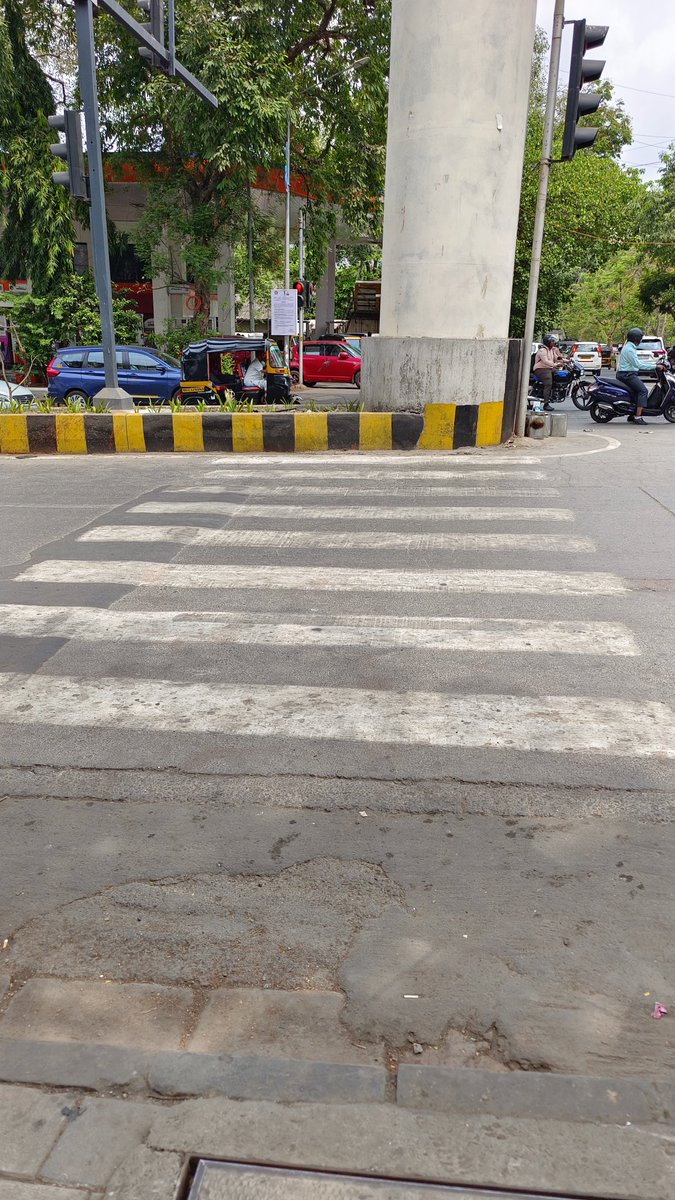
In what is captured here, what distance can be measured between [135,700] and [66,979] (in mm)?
1999

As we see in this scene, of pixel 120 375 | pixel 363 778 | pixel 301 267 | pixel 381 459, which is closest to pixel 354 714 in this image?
pixel 363 778

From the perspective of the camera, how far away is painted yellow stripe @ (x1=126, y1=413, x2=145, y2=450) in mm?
12555

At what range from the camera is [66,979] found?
9.29 feet

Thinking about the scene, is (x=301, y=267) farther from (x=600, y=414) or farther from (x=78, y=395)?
(x=600, y=414)

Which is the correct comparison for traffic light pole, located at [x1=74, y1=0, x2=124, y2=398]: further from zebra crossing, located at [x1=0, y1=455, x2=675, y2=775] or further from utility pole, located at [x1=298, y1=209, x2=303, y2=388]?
utility pole, located at [x1=298, y1=209, x2=303, y2=388]

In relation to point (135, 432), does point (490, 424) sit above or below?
above

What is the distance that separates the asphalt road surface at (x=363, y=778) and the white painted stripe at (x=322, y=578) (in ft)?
0.09

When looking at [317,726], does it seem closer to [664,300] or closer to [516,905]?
[516,905]

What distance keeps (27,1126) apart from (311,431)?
10767 mm

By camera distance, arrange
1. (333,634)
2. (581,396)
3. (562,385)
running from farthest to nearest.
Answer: (562,385) → (581,396) → (333,634)

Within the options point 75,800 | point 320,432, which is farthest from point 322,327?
point 75,800

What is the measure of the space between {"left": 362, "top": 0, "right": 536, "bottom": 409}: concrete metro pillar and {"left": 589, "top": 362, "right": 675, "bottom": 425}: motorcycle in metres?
4.28

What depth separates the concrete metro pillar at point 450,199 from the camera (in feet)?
37.4

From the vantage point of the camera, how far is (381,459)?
11.7 metres
